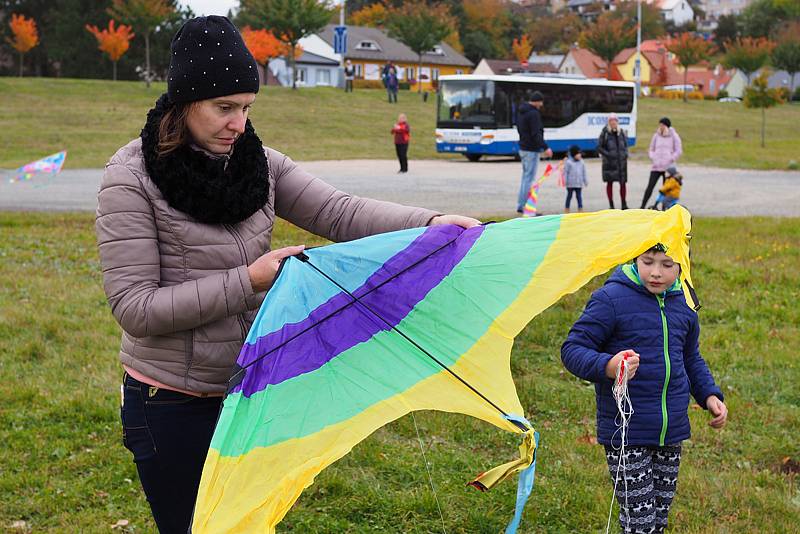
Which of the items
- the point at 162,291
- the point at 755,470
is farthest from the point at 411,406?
the point at 755,470

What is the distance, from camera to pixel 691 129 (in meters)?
46.6

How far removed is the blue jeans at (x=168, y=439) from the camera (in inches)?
108

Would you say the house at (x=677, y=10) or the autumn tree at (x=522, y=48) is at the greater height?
the house at (x=677, y=10)

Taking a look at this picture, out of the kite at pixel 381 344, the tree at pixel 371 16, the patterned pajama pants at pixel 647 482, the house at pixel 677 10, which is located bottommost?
the patterned pajama pants at pixel 647 482

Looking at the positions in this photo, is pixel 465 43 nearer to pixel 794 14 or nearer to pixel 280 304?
pixel 794 14

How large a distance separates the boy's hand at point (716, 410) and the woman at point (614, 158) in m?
12.6

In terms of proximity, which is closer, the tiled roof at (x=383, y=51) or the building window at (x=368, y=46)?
the tiled roof at (x=383, y=51)

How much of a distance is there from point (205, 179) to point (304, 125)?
121ft

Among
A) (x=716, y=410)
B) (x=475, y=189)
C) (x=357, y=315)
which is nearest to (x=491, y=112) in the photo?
(x=475, y=189)

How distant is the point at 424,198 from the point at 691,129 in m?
32.8

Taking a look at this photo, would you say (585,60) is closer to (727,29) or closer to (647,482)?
(727,29)

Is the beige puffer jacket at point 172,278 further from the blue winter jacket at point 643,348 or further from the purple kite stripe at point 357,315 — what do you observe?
the blue winter jacket at point 643,348

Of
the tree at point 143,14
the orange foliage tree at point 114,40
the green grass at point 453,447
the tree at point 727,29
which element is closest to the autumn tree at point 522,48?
the tree at point 727,29

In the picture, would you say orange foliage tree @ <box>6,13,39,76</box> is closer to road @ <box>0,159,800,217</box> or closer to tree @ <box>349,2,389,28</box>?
road @ <box>0,159,800,217</box>
